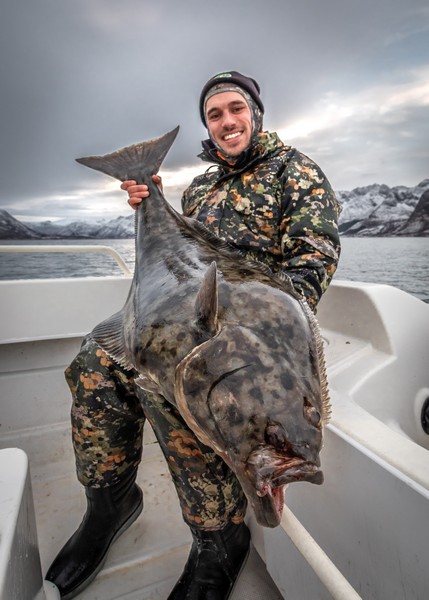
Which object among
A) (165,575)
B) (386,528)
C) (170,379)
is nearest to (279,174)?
(170,379)

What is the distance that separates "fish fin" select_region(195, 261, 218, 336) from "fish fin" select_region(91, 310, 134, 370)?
443mm

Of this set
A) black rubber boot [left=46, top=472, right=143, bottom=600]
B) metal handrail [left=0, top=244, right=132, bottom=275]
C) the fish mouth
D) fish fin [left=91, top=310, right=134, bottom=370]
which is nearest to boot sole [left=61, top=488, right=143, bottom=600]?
black rubber boot [left=46, top=472, right=143, bottom=600]

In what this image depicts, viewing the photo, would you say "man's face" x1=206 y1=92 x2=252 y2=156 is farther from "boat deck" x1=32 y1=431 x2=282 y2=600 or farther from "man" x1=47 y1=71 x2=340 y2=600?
"boat deck" x1=32 y1=431 x2=282 y2=600

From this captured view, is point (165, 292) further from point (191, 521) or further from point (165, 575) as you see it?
point (165, 575)

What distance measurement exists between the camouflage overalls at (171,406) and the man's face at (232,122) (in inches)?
4.7

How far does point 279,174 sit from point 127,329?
1455mm

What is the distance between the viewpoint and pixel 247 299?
1234mm

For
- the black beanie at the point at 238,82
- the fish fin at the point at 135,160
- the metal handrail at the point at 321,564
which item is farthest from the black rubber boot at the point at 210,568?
the black beanie at the point at 238,82

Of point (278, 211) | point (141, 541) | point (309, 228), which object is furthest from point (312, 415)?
point (141, 541)

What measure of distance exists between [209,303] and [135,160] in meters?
Answer: 1.69

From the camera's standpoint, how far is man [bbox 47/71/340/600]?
5.78 ft

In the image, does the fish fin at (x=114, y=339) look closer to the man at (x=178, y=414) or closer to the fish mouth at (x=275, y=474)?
the man at (x=178, y=414)

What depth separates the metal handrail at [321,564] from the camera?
105 centimetres

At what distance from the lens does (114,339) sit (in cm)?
162
